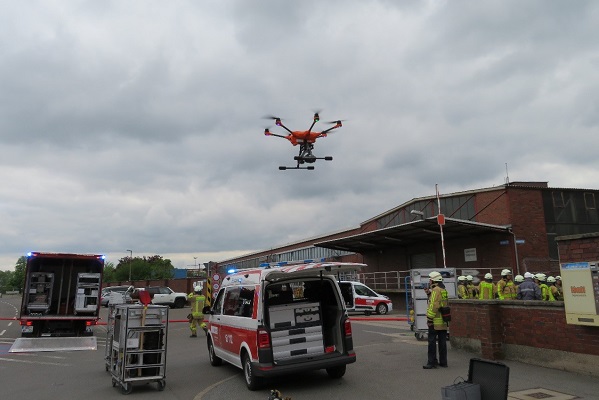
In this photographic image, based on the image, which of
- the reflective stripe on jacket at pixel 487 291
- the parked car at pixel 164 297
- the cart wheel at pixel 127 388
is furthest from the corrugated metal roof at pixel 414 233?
the cart wheel at pixel 127 388

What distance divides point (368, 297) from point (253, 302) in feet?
63.0

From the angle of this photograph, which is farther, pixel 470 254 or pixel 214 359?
pixel 470 254

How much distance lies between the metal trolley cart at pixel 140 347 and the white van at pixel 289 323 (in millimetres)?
1338

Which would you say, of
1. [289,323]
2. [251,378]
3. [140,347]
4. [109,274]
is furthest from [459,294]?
[109,274]

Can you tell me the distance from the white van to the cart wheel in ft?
6.14

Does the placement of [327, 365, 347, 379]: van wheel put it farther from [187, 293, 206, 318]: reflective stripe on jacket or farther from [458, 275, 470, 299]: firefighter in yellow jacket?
[187, 293, 206, 318]: reflective stripe on jacket

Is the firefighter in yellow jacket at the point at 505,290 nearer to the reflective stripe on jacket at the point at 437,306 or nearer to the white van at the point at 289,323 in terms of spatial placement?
the reflective stripe on jacket at the point at 437,306

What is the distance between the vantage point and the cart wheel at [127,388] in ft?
28.1

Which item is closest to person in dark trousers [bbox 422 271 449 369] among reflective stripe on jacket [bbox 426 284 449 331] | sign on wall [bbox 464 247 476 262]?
reflective stripe on jacket [bbox 426 284 449 331]

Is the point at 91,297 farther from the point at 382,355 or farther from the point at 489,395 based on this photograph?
the point at 489,395

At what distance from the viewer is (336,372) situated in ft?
29.6

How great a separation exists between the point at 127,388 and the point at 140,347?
0.70 meters

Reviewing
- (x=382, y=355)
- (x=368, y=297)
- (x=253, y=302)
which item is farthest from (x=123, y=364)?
(x=368, y=297)

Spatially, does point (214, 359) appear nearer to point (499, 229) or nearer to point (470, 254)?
point (499, 229)
